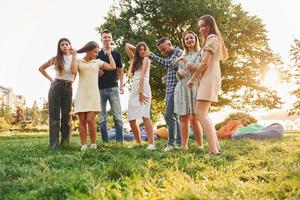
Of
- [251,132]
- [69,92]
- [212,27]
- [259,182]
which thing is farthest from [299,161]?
[251,132]

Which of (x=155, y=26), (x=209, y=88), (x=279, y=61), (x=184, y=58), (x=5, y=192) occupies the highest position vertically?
(x=155, y=26)

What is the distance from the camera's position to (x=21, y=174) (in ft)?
Result: 15.9

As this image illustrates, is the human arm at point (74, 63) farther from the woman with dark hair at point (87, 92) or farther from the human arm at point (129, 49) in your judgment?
the human arm at point (129, 49)

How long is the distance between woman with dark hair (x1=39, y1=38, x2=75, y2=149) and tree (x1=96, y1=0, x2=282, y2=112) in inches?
577

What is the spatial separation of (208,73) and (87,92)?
2365mm

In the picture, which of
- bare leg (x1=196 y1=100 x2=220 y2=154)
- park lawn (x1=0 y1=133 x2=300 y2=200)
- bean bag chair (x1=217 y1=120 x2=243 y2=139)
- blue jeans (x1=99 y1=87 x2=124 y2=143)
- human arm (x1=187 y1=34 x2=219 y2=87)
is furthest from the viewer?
bean bag chair (x1=217 y1=120 x2=243 y2=139)

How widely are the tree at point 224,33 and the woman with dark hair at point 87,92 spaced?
14.9m

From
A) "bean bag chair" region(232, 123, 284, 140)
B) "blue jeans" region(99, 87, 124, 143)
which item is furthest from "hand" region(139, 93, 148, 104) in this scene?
"bean bag chair" region(232, 123, 284, 140)

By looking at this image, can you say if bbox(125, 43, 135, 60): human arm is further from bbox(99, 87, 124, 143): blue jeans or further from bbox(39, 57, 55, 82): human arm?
bbox(39, 57, 55, 82): human arm

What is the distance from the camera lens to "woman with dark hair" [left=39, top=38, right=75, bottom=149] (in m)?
8.15

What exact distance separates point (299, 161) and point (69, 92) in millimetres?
4490

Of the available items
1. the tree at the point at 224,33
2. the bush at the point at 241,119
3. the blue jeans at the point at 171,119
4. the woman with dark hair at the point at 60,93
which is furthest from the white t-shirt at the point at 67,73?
the tree at the point at 224,33

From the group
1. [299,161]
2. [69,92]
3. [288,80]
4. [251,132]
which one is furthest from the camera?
[288,80]

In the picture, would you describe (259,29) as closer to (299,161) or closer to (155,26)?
(155,26)
